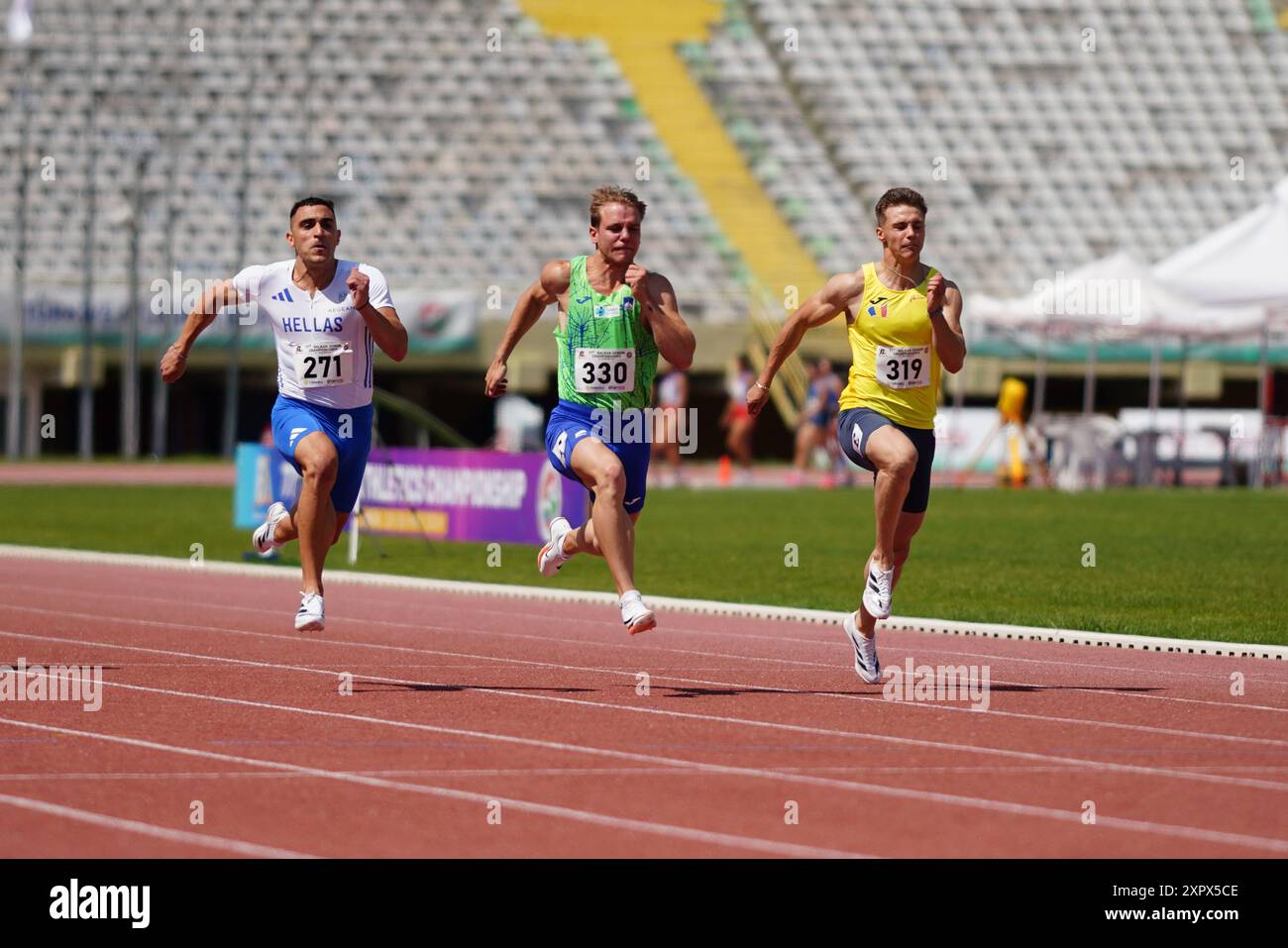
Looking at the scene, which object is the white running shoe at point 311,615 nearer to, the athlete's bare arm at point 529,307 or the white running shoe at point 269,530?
the white running shoe at point 269,530

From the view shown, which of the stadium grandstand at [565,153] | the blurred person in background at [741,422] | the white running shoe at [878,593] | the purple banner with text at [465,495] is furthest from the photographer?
the stadium grandstand at [565,153]

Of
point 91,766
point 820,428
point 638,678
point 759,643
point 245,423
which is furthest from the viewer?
point 245,423

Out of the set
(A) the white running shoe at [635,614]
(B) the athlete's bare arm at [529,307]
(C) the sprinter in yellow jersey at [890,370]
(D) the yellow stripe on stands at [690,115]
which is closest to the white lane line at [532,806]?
(A) the white running shoe at [635,614]

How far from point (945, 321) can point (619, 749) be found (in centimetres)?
282

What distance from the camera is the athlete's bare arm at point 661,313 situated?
388 inches

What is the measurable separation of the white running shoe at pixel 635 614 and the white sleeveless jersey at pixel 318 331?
170 centimetres

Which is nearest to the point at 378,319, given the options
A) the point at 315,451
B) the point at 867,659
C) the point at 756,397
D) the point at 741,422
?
the point at 315,451

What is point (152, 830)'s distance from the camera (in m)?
6.18

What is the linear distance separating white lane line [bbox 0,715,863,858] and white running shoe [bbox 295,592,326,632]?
2256 mm

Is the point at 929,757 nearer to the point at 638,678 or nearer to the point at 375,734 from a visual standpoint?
the point at 375,734

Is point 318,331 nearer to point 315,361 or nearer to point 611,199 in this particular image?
point 315,361
